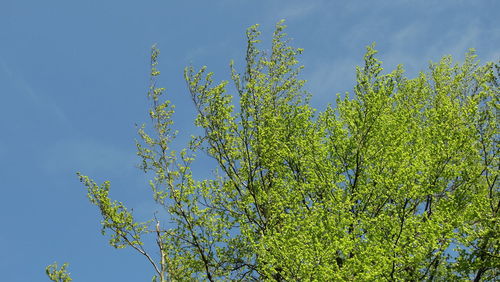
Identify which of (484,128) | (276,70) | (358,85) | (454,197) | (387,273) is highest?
(276,70)

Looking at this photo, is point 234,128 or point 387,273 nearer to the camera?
point 387,273

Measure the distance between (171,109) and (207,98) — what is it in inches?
87.5

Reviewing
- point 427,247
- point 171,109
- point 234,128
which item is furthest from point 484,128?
point 171,109

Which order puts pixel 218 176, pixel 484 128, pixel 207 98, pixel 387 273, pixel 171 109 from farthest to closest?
pixel 218 176 → pixel 207 98 → pixel 171 109 → pixel 484 128 → pixel 387 273

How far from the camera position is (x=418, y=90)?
2973 cm

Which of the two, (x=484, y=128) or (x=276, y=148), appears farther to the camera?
(x=276, y=148)

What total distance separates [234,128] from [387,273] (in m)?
9.60

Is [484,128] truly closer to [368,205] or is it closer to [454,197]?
[454,197]

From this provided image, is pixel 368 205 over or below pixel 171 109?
below

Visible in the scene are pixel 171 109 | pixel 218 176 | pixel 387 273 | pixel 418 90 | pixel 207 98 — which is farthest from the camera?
pixel 418 90

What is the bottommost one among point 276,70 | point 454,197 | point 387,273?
point 387,273

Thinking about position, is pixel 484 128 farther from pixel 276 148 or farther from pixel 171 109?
pixel 171 109

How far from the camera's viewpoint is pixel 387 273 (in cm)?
1686

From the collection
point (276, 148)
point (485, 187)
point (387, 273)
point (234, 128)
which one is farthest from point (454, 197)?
point (234, 128)
